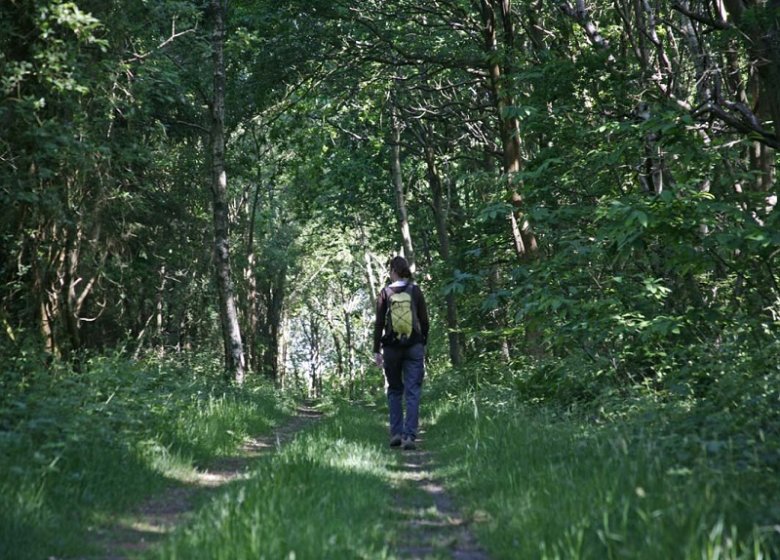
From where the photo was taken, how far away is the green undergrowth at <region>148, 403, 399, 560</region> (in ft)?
12.8

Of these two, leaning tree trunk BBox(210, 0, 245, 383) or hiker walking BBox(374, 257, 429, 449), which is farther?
Answer: leaning tree trunk BBox(210, 0, 245, 383)

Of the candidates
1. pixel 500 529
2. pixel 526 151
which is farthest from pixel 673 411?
pixel 526 151

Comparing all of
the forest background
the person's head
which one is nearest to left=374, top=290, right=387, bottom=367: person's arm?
the person's head

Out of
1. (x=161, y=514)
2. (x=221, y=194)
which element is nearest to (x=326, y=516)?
(x=161, y=514)

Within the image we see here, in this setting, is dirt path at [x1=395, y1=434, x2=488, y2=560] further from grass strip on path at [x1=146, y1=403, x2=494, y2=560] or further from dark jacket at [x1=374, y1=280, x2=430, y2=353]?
dark jacket at [x1=374, y1=280, x2=430, y2=353]

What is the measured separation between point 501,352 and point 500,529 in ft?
43.1

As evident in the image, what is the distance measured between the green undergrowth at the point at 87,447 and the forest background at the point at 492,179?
0.08 m

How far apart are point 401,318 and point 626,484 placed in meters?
5.21

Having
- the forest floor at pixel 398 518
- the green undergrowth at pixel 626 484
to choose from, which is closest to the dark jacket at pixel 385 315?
the forest floor at pixel 398 518

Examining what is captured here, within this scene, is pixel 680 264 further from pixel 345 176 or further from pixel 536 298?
pixel 345 176

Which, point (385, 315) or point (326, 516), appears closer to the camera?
point (326, 516)

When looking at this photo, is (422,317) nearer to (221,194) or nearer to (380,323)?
(380,323)

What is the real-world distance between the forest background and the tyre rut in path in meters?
0.83

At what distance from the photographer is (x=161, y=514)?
225 inches
